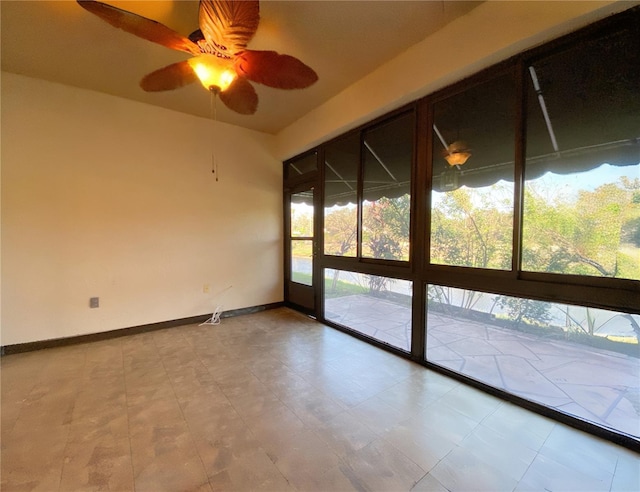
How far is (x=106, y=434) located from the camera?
5.23 feet

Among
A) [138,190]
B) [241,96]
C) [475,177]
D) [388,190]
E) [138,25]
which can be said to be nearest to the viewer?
[138,25]

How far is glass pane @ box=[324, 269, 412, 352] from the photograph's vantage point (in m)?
2.85

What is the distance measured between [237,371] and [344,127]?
2851mm

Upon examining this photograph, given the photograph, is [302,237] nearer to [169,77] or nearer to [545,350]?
[169,77]

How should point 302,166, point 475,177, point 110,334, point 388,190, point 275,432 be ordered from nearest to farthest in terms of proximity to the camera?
point 275,432 → point 475,177 → point 388,190 → point 110,334 → point 302,166

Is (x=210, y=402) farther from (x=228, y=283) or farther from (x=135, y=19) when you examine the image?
(x=135, y=19)

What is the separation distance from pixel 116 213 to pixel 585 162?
14.5 ft

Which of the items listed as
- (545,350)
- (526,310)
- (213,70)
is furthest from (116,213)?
(545,350)

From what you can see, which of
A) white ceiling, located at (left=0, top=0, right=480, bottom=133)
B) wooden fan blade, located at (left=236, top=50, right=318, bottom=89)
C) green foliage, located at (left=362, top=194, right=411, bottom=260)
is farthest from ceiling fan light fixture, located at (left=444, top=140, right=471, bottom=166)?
wooden fan blade, located at (left=236, top=50, right=318, bottom=89)

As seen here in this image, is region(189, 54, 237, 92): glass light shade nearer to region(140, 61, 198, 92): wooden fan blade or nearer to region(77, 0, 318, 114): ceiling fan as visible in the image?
region(77, 0, 318, 114): ceiling fan

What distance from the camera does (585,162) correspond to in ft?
5.37

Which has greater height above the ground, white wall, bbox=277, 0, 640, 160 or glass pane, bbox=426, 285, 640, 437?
white wall, bbox=277, 0, 640, 160

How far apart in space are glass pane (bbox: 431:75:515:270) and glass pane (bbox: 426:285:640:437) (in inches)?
15.3

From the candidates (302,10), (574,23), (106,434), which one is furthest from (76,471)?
(574,23)
